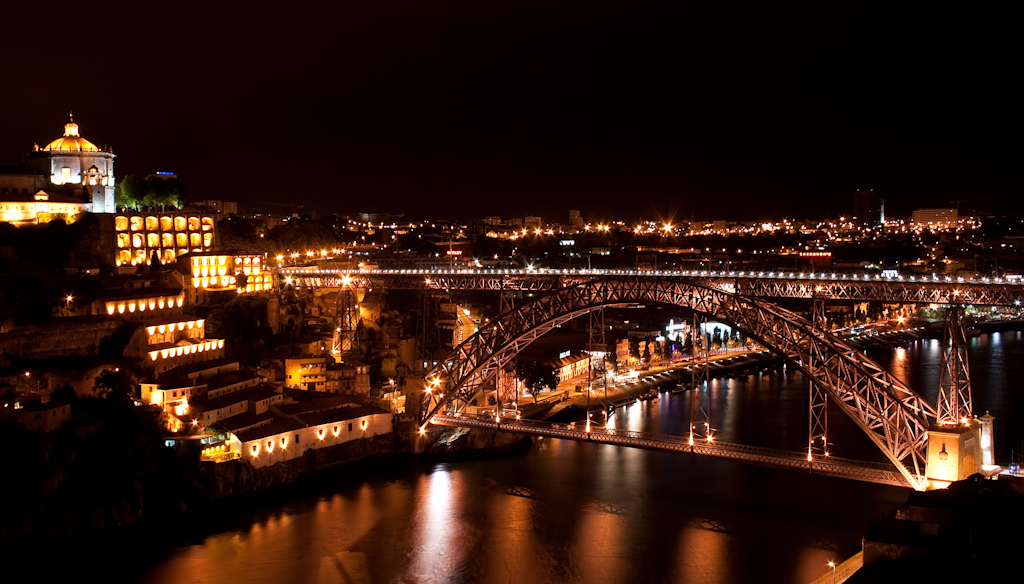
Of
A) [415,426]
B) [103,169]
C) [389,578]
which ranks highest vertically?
[103,169]

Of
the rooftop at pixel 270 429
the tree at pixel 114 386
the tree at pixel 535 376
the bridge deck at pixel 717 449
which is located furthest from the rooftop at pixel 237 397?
the tree at pixel 535 376

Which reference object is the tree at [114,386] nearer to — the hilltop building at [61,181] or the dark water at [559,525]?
the dark water at [559,525]

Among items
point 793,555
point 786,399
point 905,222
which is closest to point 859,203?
point 905,222

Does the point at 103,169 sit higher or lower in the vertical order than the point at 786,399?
higher

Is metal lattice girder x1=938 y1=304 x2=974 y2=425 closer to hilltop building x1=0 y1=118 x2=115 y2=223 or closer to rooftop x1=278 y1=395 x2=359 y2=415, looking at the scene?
rooftop x1=278 y1=395 x2=359 y2=415

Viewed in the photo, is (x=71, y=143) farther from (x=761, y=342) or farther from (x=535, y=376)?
(x=761, y=342)

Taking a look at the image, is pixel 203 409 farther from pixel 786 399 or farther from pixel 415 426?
pixel 786 399

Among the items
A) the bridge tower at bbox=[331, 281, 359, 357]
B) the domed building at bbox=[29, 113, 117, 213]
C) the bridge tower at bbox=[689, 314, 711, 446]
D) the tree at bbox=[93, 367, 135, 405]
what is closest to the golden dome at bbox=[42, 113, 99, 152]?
the domed building at bbox=[29, 113, 117, 213]
